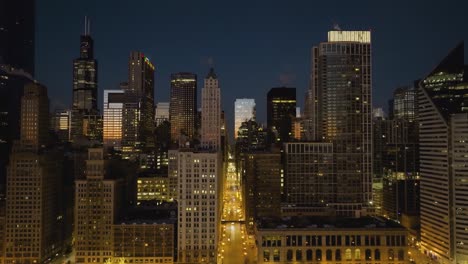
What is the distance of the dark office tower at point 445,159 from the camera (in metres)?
138

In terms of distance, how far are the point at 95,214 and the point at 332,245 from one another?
7281 centimetres

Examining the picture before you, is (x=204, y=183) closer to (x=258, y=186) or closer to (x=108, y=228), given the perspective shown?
(x=108, y=228)

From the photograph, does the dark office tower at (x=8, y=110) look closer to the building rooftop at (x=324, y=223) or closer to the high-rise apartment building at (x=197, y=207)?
the high-rise apartment building at (x=197, y=207)

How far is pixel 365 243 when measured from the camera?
429ft

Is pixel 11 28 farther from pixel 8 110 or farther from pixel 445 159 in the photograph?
pixel 445 159

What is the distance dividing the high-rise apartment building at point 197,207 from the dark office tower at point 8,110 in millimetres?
83487

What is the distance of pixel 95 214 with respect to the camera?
144m

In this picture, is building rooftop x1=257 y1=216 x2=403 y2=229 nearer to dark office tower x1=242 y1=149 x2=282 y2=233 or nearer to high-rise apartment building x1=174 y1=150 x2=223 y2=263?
Answer: high-rise apartment building x1=174 y1=150 x2=223 y2=263

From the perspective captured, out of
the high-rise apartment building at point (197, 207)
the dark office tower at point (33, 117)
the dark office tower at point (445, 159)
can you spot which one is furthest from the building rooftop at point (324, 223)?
the dark office tower at point (33, 117)

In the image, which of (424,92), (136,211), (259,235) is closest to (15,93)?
(136,211)

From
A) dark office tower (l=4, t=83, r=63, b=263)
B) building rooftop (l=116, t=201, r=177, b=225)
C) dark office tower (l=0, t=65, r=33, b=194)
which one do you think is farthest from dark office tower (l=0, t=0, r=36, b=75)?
building rooftop (l=116, t=201, r=177, b=225)

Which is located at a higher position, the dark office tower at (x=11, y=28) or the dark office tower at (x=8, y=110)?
the dark office tower at (x=11, y=28)

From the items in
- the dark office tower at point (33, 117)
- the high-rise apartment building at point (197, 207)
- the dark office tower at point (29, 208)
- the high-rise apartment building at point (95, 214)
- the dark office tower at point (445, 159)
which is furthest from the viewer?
the dark office tower at point (33, 117)

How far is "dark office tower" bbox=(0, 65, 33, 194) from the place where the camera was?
613 feet
